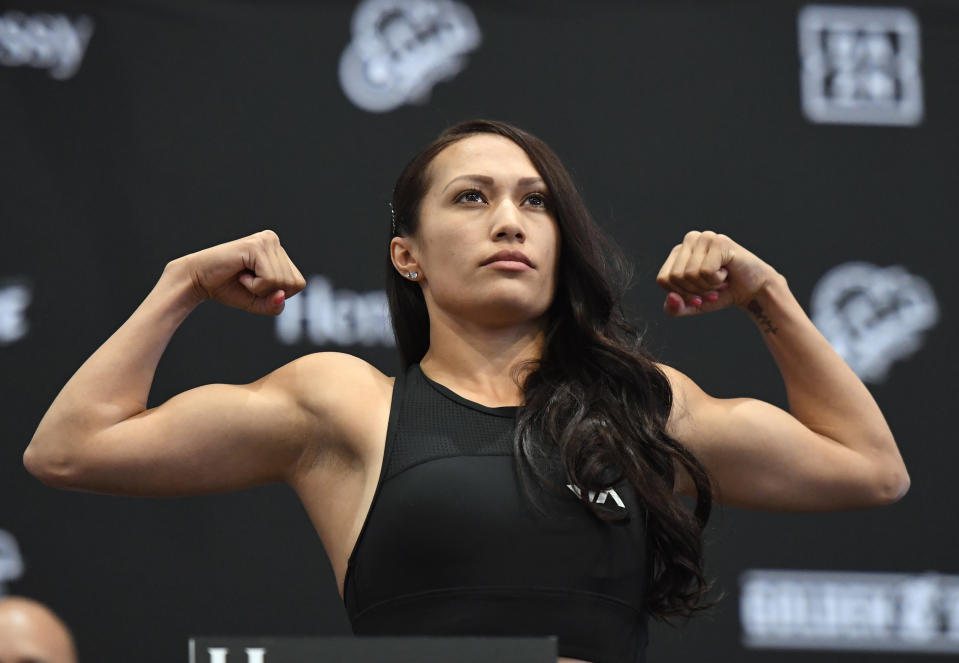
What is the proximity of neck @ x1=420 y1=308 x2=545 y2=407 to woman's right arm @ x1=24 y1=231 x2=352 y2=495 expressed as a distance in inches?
5.9

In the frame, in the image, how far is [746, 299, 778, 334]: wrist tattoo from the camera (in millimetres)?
2309

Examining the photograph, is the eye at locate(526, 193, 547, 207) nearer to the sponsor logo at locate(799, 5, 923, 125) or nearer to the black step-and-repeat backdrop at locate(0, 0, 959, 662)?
the black step-and-repeat backdrop at locate(0, 0, 959, 662)

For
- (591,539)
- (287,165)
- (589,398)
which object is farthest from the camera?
(287,165)

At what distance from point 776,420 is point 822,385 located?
11 centimetres

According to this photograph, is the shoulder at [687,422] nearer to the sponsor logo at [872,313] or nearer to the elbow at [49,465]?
the sponsor logo at [872,313]

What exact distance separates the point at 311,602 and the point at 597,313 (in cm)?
94

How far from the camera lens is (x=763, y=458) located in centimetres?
222

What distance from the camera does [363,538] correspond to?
6.53 feet

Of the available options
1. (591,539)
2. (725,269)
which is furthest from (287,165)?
(591,539)

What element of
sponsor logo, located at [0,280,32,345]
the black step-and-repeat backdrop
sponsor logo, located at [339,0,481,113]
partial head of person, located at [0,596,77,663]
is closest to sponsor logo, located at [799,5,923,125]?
the black step-and-repeat backdrop

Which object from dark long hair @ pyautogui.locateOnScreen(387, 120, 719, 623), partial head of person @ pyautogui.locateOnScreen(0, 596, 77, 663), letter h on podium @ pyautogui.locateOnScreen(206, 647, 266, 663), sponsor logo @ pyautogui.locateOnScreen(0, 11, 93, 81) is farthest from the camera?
sponsor logo @ pyautogui.locateOnScreen(0, 11, 93, 81)

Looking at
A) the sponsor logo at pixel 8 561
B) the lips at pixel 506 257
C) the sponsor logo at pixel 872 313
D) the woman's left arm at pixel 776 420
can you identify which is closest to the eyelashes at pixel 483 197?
the lips at pixel 506 257

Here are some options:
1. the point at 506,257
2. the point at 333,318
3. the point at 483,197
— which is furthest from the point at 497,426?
the point at 333,318

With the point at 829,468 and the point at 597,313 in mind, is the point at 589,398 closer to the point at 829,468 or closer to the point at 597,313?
the point at 597,313
